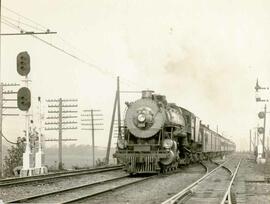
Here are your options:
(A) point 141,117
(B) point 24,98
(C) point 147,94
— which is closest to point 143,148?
(A) point 141,117

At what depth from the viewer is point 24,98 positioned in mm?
18141

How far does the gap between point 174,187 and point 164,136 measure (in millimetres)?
6301

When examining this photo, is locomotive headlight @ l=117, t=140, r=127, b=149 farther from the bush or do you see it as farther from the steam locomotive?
the bush

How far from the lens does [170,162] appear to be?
21.0 meters

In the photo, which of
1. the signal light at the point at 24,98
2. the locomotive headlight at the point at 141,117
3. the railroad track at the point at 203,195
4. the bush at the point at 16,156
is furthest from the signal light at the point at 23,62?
the bush at the point at 16,156

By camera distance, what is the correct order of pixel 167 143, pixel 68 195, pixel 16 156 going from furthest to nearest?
pixel 16 156
pixel 167 143
pixel 68 195

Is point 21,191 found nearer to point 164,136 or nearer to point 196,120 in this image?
point 164,136

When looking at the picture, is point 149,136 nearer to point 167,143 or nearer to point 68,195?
point 167,143

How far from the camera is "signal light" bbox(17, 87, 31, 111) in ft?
58.1

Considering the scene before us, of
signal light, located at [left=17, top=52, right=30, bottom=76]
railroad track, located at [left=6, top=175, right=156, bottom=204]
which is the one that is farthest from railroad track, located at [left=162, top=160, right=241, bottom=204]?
signal light, located at [left=17, top=52, right=30, bottom=76]

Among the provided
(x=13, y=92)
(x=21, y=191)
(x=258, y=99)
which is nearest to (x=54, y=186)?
(x=21, y=191)

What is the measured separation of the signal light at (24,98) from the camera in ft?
58.1

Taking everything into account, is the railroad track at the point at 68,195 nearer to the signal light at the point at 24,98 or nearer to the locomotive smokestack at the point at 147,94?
the signal light at the point at 24,98

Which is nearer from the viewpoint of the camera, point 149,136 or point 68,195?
point 68,195
